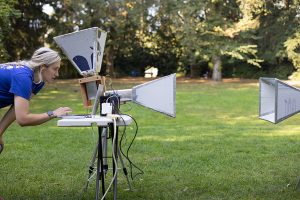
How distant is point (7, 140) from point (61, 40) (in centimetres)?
393

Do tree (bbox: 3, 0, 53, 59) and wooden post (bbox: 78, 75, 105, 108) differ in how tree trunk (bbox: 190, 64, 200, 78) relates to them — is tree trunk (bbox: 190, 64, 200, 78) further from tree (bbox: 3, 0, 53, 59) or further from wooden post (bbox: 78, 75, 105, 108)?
wooden post (bbox: 78, 75, 105, 108)

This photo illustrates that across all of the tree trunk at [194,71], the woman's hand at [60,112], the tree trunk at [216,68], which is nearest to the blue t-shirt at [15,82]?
the woman's hand at [60,112]

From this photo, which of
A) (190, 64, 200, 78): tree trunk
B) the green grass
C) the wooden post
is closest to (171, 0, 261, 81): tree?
(190, 64, 200, 78): tree trunk

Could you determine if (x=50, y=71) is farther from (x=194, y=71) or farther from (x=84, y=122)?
(x=194, y=71)

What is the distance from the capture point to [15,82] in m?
3.27

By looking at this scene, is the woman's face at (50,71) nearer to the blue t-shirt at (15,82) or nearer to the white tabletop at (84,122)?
the blue t-shirt at (15,82)

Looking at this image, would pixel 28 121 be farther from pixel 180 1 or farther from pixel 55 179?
pixel 180 1

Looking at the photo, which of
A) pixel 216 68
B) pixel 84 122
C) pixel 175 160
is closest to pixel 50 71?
pixel 84 122

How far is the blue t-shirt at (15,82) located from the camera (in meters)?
3.26

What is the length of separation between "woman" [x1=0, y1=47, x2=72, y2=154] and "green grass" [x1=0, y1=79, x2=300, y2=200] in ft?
3.90

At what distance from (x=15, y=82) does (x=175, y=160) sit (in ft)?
9.67

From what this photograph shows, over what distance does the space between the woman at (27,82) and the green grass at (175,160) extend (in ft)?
3.90

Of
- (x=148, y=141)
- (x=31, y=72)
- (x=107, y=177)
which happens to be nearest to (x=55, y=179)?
(x=107, y=177)

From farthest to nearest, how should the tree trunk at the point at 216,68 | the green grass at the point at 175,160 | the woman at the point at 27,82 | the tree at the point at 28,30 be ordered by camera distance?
1. the tree trunk at the point at 216,68
2. the tree at the point at 28,30
3. the green grass at the point at 175,160
4. the woman at the point at 27,82
